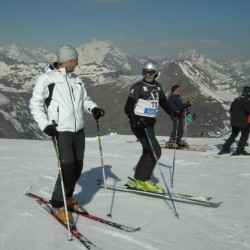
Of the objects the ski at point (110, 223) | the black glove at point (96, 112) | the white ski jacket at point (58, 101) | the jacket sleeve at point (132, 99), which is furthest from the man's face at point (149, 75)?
the ski at point (110, 223)

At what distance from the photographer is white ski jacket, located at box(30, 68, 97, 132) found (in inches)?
252

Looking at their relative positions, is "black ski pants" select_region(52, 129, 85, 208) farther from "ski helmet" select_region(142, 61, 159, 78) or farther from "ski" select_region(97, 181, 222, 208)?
"ski helmet" select_region(142, 61, 159, 78)

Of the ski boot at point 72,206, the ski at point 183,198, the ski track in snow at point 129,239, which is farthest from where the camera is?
the ski at point 183,198

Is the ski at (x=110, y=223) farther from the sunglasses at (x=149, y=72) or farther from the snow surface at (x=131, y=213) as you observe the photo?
the sunglasses at (x=149, y=72)

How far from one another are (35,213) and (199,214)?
3.12 meters

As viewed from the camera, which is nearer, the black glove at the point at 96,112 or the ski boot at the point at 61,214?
the ski boot at the point at 61,214

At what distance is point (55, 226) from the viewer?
6492 mm

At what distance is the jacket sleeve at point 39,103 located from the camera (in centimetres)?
633

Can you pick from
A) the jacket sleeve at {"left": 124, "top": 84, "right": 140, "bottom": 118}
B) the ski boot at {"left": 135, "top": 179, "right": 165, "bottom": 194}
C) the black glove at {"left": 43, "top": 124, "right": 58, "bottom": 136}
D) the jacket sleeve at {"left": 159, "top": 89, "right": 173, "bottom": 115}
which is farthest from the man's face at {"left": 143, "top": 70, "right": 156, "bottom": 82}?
the black glove at {"left": 43, "top": 124, "right": 58, "bottom": 136}

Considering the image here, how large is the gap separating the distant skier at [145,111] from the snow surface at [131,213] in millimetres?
491

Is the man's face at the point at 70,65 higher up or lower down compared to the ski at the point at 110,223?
higher up

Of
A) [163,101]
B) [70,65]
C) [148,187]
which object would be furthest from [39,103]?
[163,101]

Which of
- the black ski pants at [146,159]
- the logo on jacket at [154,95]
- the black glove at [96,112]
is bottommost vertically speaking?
the black ski pants at [146,159]

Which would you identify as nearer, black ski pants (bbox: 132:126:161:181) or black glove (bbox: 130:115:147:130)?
black glove (bbox: 130:115:147:130)
